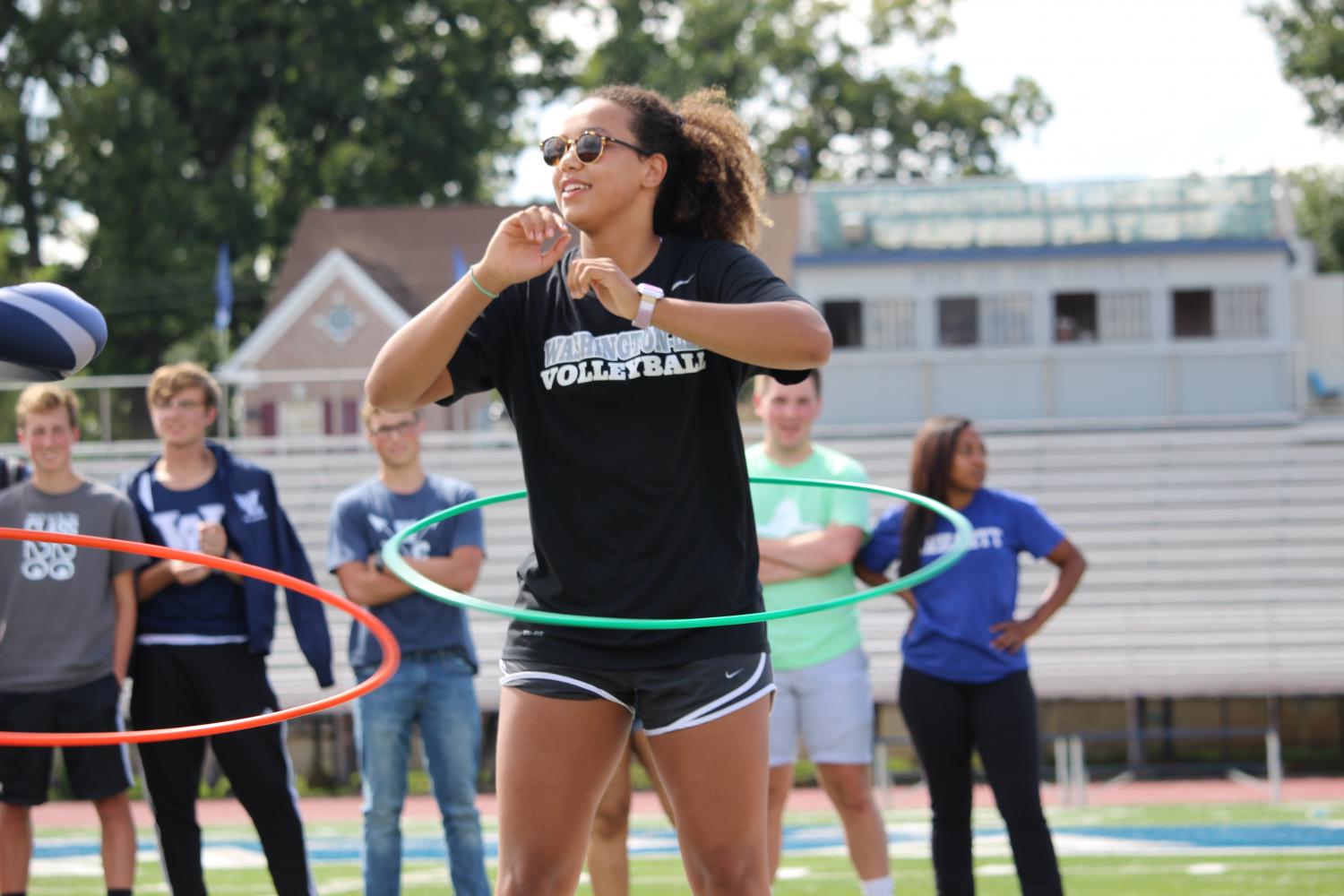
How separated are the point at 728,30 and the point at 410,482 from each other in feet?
133

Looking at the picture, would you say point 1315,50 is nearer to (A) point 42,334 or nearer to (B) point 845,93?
(B) point 845,93

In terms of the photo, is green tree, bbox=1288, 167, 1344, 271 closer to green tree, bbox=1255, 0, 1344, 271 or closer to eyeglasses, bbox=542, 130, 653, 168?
green tree, bbox=1255, 0, 1344, 271

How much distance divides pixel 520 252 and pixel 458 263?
3100 cm

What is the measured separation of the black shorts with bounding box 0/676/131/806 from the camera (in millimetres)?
6801

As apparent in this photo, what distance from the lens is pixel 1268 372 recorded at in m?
25.6

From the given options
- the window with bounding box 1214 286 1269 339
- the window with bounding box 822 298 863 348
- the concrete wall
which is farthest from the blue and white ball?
the concrete wall

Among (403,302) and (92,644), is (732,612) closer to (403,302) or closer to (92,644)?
(92,644)

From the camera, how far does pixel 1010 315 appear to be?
1191 inches

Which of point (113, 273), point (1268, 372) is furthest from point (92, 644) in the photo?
point (113, 273)

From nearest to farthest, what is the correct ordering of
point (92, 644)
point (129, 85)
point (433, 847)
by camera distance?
1. point (92, 644)
2. point (433, 847)
3. point (129, 85)

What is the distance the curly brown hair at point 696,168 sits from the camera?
3.95m

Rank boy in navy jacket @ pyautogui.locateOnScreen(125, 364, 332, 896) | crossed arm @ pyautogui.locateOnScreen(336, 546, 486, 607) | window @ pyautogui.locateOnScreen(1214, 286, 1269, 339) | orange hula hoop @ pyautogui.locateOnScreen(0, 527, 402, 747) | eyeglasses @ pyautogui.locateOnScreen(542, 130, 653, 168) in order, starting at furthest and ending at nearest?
1. window @ pyautogui.locateOnScreen(1214, 286, 1269, 339)
2. crossed arm @ pyautogui.locateOnScreen(336, 546, 486, 607)
3. boy in navy jacket @ pyautogui.locateOnScreen(125, 364, 332, 896)
4. orange hula hoop @ pyautogui.locateOnScreen(0, 527, 402, 747)
5. eyeglasses @ pyautogui.locateOnScreen(542, 130, 653, 168)

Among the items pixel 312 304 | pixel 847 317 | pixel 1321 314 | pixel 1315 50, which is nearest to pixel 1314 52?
pixel 1315 50

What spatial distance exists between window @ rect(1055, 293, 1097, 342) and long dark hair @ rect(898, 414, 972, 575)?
24.4m
